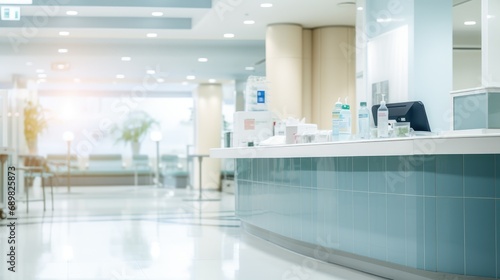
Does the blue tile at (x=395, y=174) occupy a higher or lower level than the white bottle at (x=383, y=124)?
lower

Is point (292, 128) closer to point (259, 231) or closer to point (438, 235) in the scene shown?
point (259, 231)

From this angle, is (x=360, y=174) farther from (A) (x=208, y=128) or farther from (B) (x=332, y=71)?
(A) (x=208, y=128)

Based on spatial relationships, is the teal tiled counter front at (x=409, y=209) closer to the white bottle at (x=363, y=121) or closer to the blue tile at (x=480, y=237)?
the blue tile at (x=480, y=237)

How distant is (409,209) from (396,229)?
205 millimetres

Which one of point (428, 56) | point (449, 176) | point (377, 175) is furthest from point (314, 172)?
point (428, 56)

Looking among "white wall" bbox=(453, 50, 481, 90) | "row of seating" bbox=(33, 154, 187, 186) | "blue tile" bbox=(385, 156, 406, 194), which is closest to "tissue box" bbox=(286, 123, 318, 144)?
"blue tile" bbox=(385, 156, 406, 194)

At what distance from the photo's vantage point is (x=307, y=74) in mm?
11422

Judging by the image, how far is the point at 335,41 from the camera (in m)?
11.3

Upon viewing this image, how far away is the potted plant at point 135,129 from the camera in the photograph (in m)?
22.7

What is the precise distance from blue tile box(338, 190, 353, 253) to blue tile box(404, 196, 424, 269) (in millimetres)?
756

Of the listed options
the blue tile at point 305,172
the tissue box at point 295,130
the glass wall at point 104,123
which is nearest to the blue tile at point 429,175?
the blue tile at point 305,172

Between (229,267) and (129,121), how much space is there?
1788cm

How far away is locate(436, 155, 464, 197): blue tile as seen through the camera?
13.9 ft

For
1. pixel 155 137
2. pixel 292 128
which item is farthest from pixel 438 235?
pixel 155 137
